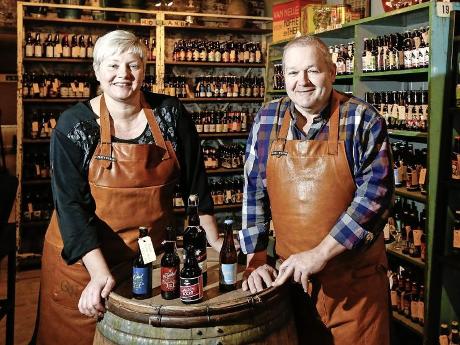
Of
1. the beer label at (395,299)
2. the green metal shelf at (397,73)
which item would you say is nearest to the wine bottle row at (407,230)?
Answer: the beer label at (395,299)

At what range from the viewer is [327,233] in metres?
1.86

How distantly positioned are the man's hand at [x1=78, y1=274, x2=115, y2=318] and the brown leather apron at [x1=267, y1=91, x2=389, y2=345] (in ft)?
2.27

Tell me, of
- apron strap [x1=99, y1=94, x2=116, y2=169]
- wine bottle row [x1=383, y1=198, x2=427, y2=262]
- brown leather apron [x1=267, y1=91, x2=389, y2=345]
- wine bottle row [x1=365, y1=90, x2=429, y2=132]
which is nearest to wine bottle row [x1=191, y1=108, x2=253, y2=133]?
wine bottle row [x1=365, y1=90, x2=429, y2=132]

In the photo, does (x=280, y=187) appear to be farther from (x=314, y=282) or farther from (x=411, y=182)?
(x=411, y=182)

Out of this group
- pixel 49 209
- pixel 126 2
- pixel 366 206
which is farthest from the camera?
pixel 126 2

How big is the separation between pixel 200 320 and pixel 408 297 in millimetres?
2501

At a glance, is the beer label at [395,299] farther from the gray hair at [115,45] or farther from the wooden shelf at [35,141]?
the wooden shelf at [35,141]

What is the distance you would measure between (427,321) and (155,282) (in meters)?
2.05

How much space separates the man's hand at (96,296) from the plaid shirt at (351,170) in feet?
1.82

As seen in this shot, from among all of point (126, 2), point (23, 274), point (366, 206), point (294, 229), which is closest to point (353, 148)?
point (366, 206)

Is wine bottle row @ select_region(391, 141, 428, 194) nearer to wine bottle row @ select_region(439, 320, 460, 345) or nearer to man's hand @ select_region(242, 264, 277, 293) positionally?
wine bottle row @ select_region(439, 320, 460, 345)

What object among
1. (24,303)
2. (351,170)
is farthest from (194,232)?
(24,303)

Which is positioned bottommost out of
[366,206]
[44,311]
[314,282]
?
[44,311]

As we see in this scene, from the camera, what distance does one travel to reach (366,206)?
1.76 meters
